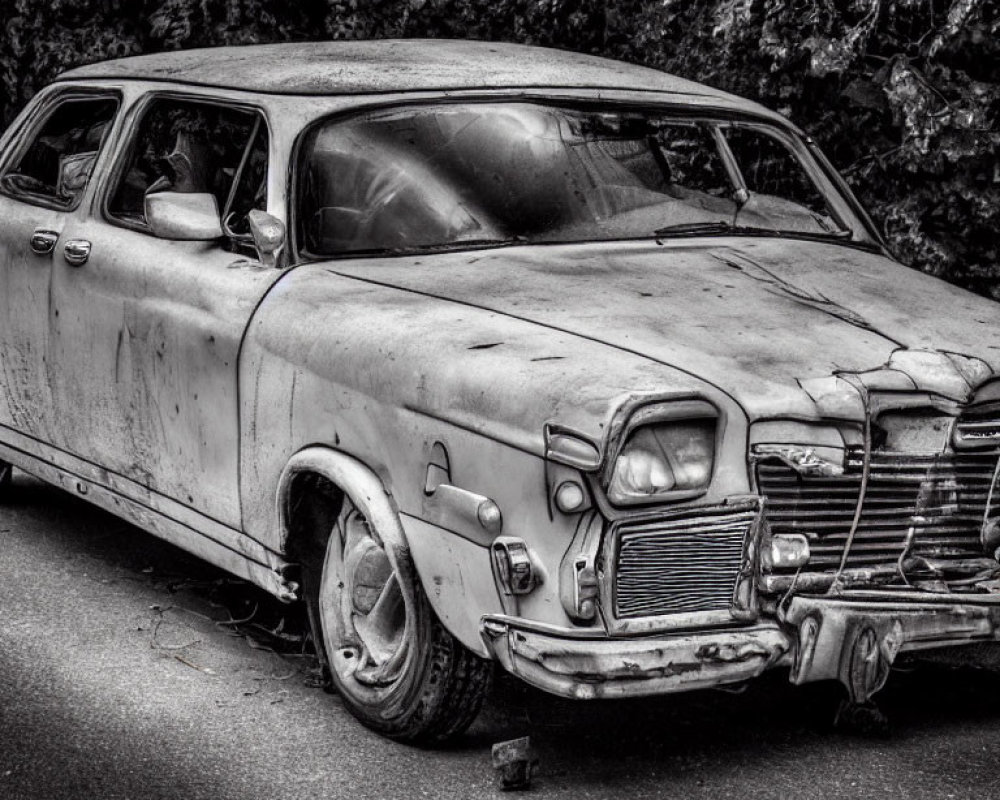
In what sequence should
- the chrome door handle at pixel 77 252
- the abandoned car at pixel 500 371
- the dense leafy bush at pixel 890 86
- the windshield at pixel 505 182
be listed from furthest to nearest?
1. the dense leafy bush at pixel 890 86
2. the chrome door handle at pixel 77 252
3. the windshield at pixel 505 182
4. the abandoned car at pixel 500 371

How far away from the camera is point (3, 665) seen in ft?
16.8

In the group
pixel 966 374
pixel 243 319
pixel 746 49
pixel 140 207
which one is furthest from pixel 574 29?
pixel 966 374

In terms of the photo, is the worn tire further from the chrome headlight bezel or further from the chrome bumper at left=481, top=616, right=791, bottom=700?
the chrome headlight bezel

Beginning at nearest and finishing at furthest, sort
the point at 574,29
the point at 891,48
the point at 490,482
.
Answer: the point at 490,482 → the point at 891,48 → the point at 574,29

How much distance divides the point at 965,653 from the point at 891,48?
14.4ft

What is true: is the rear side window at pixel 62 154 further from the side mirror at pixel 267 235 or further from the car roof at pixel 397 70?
Answer: the side mirror at pixel 267 235

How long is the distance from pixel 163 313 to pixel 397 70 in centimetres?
103

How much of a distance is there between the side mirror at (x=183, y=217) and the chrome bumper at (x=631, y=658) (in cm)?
175

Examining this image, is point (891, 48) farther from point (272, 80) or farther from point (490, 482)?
point (490, 482)

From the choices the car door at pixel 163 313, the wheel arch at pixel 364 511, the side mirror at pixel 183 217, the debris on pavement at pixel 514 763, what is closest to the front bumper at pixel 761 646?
the wheel arch at pixel 364 511

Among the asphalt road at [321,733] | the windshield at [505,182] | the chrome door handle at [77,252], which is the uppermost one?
the windshield at [505,182]

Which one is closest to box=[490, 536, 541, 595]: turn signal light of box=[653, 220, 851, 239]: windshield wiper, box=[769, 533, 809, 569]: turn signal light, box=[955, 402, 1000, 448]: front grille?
box=[769, 533, 809, 569]: turn signal light

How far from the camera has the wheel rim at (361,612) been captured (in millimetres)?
4574

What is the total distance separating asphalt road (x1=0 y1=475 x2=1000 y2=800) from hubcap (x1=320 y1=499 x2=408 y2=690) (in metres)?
0.17
